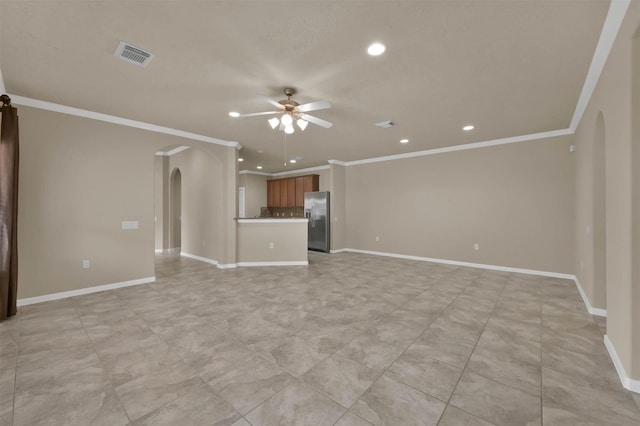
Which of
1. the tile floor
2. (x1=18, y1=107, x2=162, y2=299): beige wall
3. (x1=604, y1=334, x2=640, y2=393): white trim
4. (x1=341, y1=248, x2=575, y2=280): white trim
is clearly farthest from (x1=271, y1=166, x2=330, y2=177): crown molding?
(x1=604, y1=334, x2=640, y2=393): white trim

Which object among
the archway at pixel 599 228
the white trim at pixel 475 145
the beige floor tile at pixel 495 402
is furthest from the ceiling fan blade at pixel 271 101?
the white trim at pixel 475 145

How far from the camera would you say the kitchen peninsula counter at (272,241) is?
573 centimetres

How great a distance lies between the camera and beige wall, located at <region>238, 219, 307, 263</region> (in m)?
5.74

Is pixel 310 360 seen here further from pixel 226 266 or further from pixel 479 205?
pixel 479 205

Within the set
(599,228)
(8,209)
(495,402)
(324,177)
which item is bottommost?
(495,402)

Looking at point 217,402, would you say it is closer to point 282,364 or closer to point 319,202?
point 282,364

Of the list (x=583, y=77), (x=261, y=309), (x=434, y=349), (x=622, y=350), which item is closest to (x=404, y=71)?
(x=583, y=77)

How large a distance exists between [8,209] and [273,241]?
3871 millimetres

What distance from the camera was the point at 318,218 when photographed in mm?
7672

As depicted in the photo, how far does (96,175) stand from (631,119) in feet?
19.3

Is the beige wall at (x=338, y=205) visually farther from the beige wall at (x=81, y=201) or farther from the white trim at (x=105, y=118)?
the beige wall at (x=81, y=201)

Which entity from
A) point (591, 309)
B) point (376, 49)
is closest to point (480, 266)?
point (591, 309)

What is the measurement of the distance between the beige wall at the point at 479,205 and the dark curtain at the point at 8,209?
21.6 feet

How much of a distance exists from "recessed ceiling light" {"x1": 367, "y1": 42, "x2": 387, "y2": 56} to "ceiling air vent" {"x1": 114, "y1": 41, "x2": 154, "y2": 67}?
2.01m
